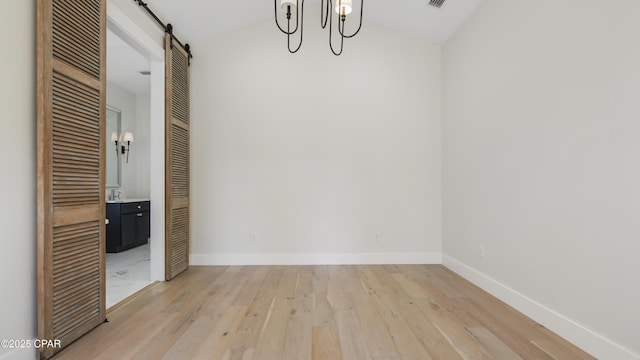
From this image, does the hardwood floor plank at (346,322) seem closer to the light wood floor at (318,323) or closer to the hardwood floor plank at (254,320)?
the light wood floor at (318,323)

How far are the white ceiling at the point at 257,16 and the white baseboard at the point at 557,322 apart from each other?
108 inches

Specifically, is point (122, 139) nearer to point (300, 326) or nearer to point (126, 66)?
point (126, 66)

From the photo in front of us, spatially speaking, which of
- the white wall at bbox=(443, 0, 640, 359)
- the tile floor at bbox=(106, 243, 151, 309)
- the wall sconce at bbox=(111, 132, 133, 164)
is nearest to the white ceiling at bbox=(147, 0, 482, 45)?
the white wall at bbox=(443, 0, 640, 359)

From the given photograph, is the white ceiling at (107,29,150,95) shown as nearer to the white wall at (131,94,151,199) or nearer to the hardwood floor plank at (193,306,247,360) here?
the white wall at (131,94,151,199)

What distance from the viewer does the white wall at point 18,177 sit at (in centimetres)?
156

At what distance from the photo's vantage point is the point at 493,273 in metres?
2.80

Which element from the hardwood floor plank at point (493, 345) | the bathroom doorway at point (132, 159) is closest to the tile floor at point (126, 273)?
the bathroom doorway at point (132, 159)

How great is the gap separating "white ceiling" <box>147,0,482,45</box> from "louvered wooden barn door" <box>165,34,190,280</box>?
0.28 meters

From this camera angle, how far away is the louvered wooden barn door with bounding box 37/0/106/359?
5.58ft

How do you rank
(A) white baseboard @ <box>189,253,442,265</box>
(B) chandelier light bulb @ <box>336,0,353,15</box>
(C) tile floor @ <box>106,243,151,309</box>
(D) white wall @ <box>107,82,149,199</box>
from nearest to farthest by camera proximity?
(B) chandelier light bulb @ <box>336,0,353,15</box>
(C) tile floor @ <box>106,243,151,309</box>
(A) white baseboard @ <box>189,253,442,265</box>
(D) white wall @ <box>107,82,149,199</box>

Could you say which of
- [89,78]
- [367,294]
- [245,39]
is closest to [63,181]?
[89,78]

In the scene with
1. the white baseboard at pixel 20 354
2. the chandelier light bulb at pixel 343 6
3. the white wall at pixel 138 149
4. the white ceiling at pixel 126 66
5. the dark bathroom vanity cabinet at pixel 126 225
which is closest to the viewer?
the white baseboard at pixel 20 354

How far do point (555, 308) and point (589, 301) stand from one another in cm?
29

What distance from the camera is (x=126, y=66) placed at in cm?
443
